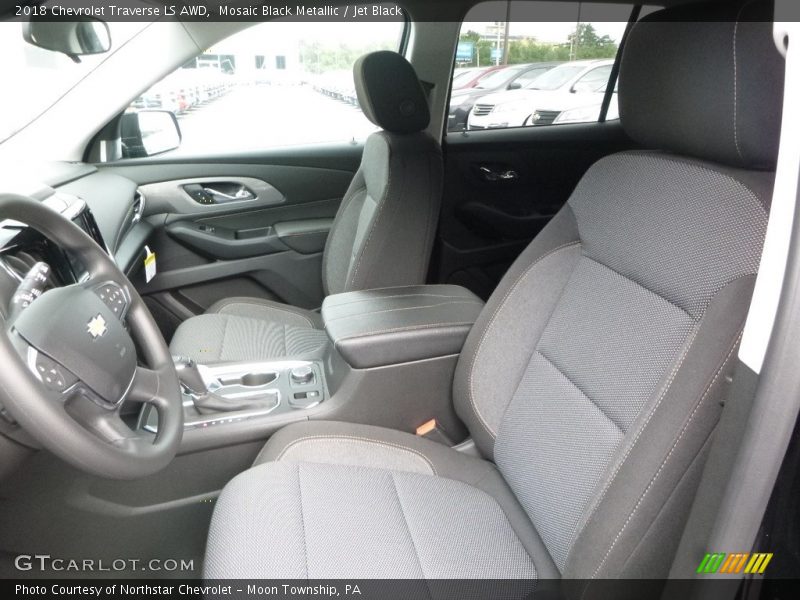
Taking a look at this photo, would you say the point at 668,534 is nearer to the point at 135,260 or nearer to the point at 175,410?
the point at 175,410

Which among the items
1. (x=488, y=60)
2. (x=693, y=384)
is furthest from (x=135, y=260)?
(x=693, y=384)

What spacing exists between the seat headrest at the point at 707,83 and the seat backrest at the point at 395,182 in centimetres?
86

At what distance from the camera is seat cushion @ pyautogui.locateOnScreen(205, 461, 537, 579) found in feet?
3.57

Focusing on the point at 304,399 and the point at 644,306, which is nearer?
the point at 644,306

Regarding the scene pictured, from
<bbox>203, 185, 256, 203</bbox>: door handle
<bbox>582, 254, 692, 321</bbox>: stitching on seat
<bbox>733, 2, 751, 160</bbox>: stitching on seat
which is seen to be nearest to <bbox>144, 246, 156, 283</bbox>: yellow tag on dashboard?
<bbox>203, 185, 256, 203</bbox>: door handle

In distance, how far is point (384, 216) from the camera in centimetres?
197

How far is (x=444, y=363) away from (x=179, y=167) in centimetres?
150

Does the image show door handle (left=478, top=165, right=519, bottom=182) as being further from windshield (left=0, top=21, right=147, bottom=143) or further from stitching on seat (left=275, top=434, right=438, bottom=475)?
stitching on seat (left=275, top=434, right=438, bottom=475)

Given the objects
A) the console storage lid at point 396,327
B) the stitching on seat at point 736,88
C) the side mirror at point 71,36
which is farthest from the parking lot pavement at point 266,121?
the stitching on seat at point 736,88

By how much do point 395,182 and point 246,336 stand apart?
65cm

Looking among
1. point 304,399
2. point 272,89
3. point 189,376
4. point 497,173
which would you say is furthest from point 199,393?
point 497,173

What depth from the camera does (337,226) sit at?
2.36 m

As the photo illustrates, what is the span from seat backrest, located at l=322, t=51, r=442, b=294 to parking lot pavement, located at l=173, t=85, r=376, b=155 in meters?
0.65

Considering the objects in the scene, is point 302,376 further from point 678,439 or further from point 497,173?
point 497,173
